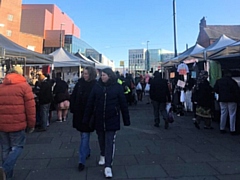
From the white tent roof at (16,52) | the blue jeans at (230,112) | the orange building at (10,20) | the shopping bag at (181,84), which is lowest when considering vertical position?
the blue jeans at (230,112)

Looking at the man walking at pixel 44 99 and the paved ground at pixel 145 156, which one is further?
the man walking at pixel 44 99

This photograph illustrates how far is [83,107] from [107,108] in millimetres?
599

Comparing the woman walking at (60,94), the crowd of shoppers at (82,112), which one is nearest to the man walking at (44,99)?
the woman walking at (60,94)

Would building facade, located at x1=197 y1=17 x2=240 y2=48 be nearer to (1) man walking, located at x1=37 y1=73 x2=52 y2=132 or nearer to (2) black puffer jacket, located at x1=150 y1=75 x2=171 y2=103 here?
(2) black puffer jacket, located at x1=150 y1=75 x2=171 y2=103

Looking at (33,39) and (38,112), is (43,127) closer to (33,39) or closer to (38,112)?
(38,112)

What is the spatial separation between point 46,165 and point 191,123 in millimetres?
5899

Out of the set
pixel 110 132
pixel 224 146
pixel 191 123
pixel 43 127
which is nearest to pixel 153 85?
pixel 191 123

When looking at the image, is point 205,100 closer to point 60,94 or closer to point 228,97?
point 228,97

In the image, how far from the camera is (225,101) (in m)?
7.25

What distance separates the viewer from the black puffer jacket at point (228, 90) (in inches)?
282

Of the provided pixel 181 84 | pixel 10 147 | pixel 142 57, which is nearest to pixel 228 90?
pixel 181 84

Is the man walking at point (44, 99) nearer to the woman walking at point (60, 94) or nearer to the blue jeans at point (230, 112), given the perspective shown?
the woman walking at point (60, 94)

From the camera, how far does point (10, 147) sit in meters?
3.92

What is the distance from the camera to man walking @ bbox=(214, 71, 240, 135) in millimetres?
7164
